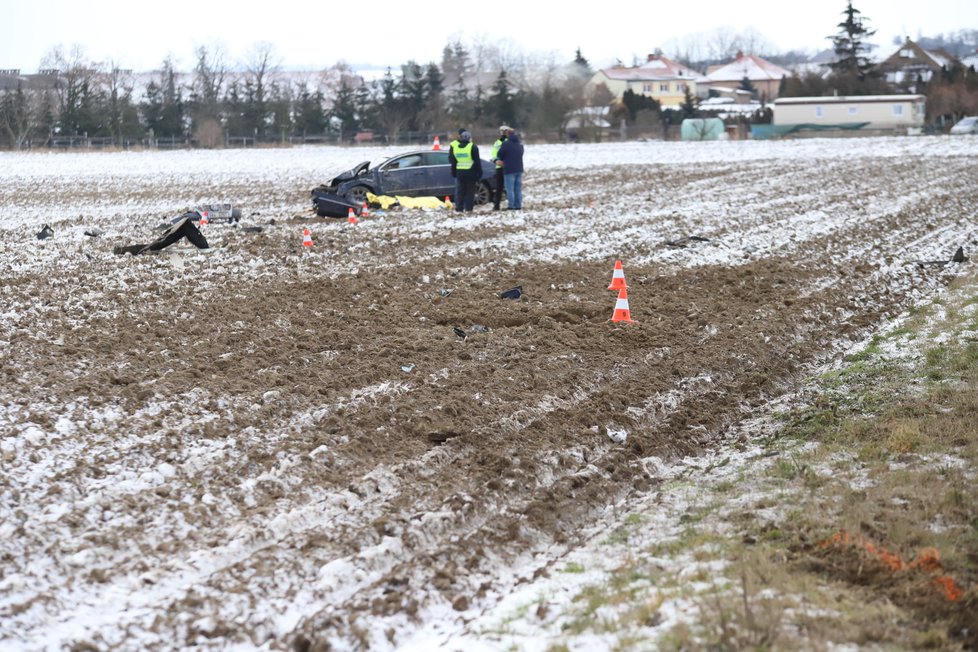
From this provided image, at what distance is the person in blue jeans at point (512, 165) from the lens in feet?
67.6

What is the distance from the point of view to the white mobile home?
247 feet

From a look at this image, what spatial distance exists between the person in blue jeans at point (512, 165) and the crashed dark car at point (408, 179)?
953mm

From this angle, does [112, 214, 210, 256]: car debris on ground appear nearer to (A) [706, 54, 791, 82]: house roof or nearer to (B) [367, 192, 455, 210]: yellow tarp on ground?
(B) [367, 192, 455, 210]: yellow tarp on ground

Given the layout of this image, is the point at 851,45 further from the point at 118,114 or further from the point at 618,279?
the point at 618,279

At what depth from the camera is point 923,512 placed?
231 inches

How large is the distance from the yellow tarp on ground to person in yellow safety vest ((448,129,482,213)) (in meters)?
0.80

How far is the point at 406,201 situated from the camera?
70.6 ft

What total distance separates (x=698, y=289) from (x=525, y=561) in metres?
7.49

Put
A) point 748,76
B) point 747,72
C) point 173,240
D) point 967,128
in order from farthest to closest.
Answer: point 747,72
point 748,76
point 967,128
point 173,240

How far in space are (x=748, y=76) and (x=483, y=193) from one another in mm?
123373

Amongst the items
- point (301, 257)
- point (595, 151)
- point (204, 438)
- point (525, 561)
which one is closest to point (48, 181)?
point (301, 257)

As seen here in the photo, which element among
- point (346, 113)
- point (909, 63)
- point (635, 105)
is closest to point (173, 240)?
point (346, 113)

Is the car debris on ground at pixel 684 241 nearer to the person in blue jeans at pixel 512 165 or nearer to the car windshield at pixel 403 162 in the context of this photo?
the person in blue jeans at pixel 512 165

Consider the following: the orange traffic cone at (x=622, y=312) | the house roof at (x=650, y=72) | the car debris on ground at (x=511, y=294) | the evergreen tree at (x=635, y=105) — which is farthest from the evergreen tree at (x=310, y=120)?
the orange traffic cone at (x=622, y=312)
